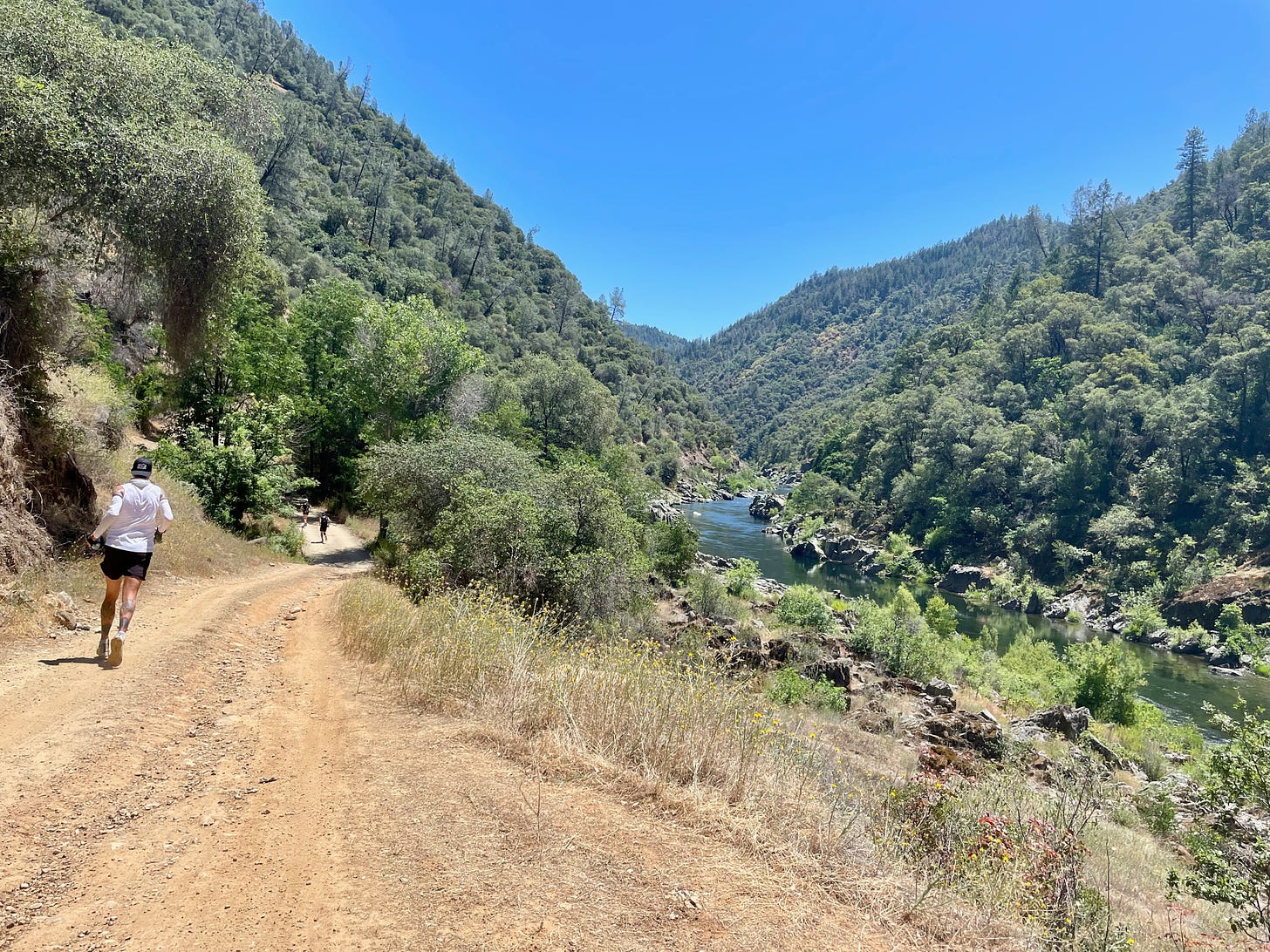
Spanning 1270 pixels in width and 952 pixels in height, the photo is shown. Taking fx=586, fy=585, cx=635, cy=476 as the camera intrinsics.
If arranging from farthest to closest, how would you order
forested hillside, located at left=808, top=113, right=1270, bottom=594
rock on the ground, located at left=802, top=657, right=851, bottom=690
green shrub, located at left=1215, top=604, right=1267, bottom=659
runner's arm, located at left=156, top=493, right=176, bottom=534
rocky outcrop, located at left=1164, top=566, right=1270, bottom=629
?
forested hillside, located at left=808, top=113, right=1270, bottom=594 < rocky outcrop, located at left=1164, top=566, right=1270, bottom=629 < green shrub, located at left=1215, top=604, right=1267, bottom=659 < rock on the ground, located at left=802, top=657, right=851, bottom=690 < runner's arm, located at left=156, top=493, right=176, bottom=534

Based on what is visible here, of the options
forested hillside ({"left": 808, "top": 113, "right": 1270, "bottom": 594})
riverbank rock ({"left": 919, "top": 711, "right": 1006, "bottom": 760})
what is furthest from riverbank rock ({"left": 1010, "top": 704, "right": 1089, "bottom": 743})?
forested hillside ({"left": 808, "top": 113, "right": 1270, "bottom": 594})

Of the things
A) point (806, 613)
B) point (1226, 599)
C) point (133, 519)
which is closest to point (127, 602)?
point (133, 519)

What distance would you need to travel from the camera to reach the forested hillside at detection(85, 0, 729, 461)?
71938mm

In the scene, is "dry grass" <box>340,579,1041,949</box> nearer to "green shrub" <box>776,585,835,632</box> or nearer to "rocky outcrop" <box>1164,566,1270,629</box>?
"green shrub" <box>776,585,835,632</box>

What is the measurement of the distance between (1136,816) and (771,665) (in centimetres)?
985

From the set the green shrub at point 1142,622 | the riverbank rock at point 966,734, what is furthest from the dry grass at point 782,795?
the green shrub at point 1142,622

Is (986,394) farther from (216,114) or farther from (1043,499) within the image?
(216,114)

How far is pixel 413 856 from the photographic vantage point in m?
3.56

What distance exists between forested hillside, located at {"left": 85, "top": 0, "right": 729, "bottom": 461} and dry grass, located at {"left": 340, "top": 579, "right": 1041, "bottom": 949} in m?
47.3

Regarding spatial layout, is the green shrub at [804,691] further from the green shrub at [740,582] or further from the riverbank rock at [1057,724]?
the green shrub at [740,582]

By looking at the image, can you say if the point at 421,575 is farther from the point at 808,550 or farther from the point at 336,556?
the point at 808,550

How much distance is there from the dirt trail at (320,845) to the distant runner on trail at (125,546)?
55 centimetres

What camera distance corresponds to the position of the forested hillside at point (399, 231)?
7194cm

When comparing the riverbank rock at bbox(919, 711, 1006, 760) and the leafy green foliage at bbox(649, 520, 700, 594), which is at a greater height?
the leafy green foliage at bbox(649, 520, 700, 594)
